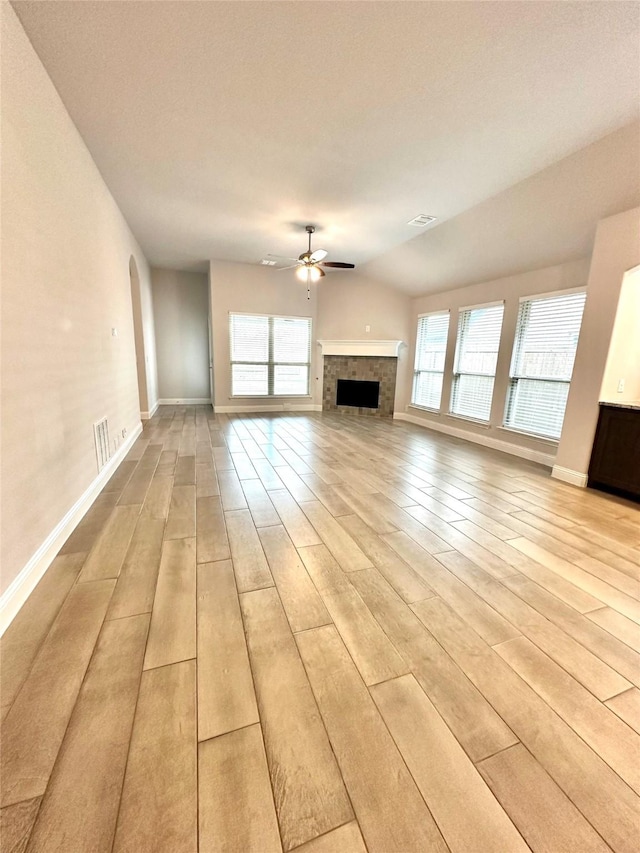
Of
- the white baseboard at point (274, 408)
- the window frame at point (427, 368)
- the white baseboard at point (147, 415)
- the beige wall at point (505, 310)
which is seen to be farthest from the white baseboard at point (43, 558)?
the window frame at point (427, 368)

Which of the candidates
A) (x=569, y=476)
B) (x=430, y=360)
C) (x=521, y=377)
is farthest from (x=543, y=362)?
(x=430, y=360)

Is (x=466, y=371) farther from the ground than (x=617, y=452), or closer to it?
farther from the ground

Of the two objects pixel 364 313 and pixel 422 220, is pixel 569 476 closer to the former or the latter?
pixel 422 220

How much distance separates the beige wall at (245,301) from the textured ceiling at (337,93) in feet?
9.07

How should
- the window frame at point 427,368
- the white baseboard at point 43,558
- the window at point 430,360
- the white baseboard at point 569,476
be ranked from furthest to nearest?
the window at point 430,360, the window frame at point 427,368, the white baseboard at point 569,476, the white baseboard at point 43,558

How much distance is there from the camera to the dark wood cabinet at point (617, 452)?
3.12m

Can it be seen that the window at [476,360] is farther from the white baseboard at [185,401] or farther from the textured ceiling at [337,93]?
the white baseboard at [185,401]

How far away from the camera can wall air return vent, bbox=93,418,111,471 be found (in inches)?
119

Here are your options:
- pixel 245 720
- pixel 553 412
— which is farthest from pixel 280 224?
pixel 245 720

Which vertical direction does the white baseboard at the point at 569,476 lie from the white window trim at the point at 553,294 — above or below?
below

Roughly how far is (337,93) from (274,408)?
567cm

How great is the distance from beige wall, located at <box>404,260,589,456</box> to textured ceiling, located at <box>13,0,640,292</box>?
0.38 meters

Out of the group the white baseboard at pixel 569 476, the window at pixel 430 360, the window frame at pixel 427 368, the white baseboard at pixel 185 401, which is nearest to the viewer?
the white baseboard at pixel 569 476

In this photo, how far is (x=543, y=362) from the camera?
4445 mm
